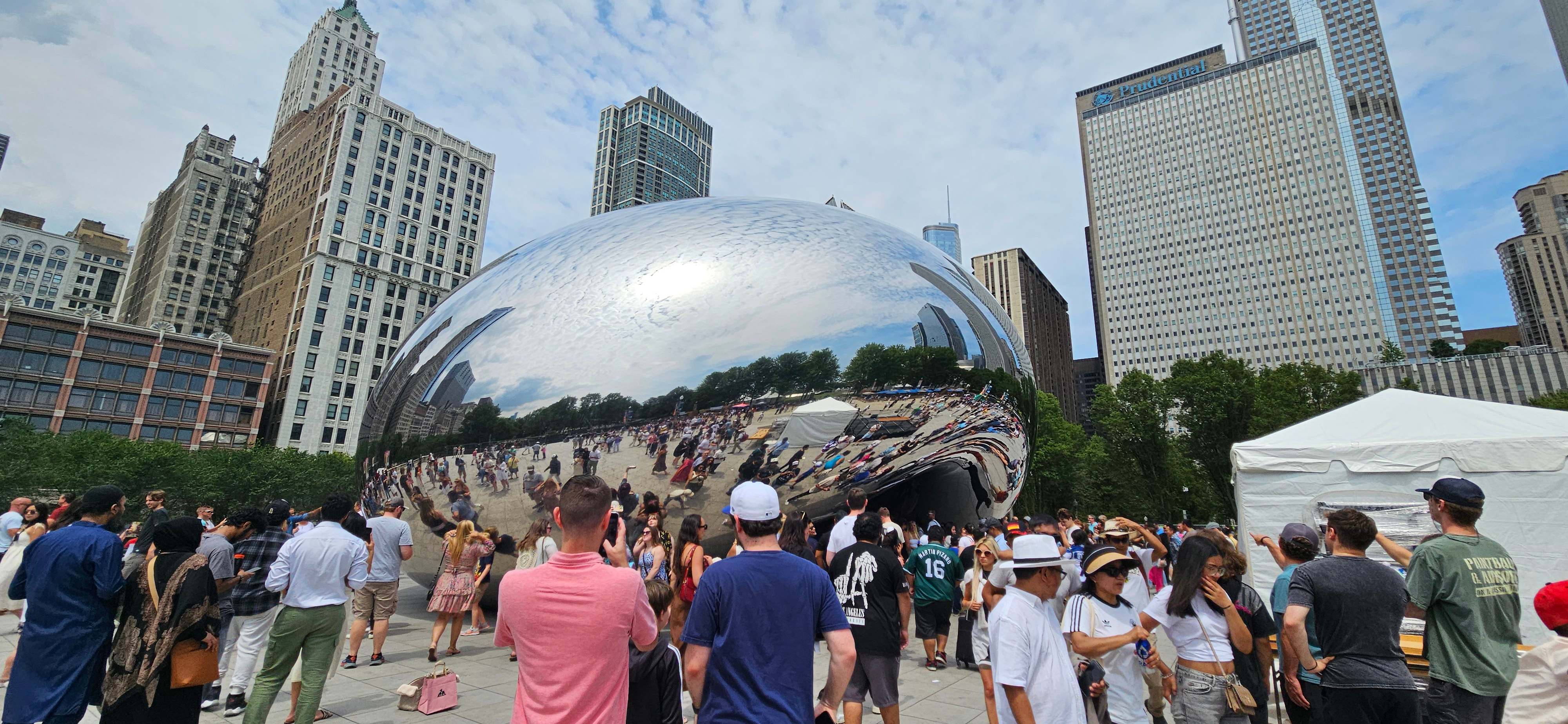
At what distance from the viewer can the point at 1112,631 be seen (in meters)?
2.96

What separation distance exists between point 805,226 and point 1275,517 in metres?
7.18

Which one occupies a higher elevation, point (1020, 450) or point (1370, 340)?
point (1370, 340)

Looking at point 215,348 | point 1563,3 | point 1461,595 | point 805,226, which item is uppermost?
point 1563,3

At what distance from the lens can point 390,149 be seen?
222 ft

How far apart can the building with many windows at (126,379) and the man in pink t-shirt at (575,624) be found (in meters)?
58.0

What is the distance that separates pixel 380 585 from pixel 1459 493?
7672 millimetres

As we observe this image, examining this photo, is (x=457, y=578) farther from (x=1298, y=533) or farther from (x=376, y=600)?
Answer: (x=1298, y=533)

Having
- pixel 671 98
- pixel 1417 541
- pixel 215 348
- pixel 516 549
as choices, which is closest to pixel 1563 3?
pixel 671 98

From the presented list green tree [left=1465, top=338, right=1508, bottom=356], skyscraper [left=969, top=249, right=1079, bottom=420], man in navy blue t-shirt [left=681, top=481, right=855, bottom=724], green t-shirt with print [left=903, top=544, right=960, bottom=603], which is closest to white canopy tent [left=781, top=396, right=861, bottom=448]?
green t-shirt with print [left=903, top=544, right=960, bottom=603]

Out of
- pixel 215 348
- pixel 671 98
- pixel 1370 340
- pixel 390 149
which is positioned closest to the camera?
pixel 215 348

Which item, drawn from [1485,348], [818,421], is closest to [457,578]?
[818,421]

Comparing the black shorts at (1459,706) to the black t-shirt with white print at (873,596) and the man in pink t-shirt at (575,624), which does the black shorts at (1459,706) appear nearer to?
the black t-shirt with white print at (873,596)

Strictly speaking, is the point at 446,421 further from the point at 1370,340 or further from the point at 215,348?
the point at 1370,340

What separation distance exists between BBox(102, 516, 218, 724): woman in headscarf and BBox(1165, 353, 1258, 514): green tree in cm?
3925
